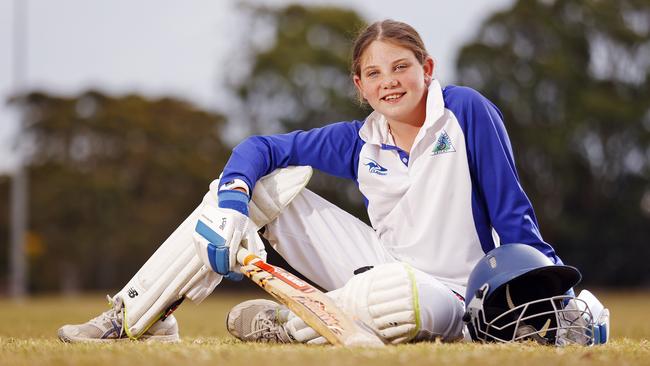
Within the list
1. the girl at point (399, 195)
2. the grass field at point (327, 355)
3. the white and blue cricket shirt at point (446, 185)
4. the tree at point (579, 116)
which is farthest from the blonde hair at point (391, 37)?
the tree at point (579, 116)

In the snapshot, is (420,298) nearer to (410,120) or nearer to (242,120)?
(410,120)

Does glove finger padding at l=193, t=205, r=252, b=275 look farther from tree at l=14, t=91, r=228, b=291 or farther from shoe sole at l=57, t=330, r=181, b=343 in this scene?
tree at l=14, t=91, r=228, b=291

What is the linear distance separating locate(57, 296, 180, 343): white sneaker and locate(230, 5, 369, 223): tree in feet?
73.2

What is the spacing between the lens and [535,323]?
11.9 ft

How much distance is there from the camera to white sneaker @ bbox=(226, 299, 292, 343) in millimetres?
3887

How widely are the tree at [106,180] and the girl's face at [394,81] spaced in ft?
74.8

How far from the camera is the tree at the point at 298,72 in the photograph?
2721cm

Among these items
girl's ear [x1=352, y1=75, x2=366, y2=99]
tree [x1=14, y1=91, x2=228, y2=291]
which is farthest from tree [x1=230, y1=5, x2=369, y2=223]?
→ girl's ear [x1=352, y1=75, x2=366, y2=99]

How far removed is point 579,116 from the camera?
24.8 meters

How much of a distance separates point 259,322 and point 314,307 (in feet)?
2.15

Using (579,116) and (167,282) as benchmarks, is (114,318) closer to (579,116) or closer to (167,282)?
(167,282)

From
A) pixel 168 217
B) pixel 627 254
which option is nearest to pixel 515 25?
pixel 627 254

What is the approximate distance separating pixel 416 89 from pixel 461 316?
100 centimetres

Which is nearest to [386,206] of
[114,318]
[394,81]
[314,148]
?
[314,148]
